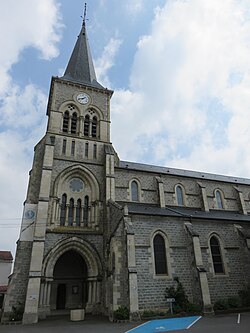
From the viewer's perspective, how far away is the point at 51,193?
1986 centimetres

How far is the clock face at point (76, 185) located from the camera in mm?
21172

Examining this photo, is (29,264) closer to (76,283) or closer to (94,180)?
(76,283)

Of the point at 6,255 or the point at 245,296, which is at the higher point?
the point at 6,255

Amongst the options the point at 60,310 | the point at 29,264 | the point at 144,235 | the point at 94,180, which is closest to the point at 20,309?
the point at 29,264

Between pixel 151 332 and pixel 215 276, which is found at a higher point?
pixel 215 276

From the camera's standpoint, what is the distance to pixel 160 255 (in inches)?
672

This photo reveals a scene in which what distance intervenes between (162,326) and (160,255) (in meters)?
5.42

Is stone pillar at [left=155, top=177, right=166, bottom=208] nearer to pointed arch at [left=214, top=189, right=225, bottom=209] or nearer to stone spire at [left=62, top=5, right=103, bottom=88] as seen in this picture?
pointed arch at [left=214, top=189, right=225, bottom=209]

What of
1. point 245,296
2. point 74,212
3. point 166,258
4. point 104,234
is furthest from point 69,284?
point 245,296

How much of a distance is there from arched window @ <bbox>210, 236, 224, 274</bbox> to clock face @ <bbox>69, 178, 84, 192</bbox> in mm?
12046

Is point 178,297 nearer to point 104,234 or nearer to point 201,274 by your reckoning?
point 201,274

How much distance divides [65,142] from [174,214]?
12260 millimetres

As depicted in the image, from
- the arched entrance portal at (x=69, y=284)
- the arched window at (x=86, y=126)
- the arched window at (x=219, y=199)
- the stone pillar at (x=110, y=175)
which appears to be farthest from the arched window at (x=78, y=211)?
the arched window at (x=219, y=199)

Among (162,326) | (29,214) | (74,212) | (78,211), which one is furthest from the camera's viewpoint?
(78,211)
